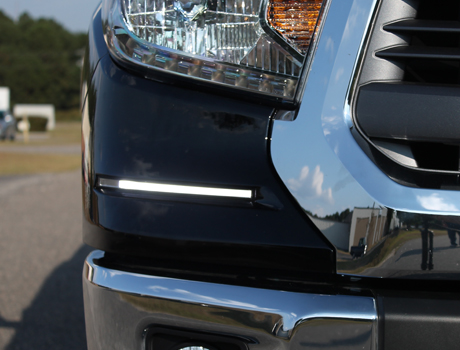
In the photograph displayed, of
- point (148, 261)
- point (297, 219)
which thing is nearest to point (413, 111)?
point (297, 219)

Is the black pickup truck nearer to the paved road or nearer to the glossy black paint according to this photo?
the glossy black paint

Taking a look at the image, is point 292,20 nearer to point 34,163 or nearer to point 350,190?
point 350,190

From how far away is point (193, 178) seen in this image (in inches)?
35.8

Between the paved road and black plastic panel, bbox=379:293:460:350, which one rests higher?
black plastic panel, bbox=379:293:460:350

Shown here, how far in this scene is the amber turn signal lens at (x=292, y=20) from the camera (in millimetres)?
937

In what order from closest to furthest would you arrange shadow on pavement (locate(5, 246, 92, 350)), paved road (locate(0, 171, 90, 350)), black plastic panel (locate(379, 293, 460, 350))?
black plastic panel (locate(379, 293, 460, 350)), shadow on pavement (locate(5, 246, 92, 350)), paved road (locate(0, 171, 90, 350))

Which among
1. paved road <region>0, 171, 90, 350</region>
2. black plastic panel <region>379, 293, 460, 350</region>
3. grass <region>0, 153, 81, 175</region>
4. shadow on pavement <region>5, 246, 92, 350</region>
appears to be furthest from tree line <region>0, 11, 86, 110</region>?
black plastic panel <region>379, 293, 460, 350</region>

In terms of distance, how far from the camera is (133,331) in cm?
89

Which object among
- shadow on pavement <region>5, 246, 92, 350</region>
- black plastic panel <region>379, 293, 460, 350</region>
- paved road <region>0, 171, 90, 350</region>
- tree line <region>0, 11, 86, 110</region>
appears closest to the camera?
black plastic panel <region>379, 293, 460, 350</region>

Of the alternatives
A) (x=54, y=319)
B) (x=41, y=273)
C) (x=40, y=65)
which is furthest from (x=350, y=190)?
(x=40, y=65)

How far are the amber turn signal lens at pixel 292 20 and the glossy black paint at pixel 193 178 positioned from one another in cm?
16

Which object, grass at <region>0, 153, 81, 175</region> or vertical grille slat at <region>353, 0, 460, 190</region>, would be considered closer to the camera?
vertical grille slat at <region>353, 0, 460, 190</region>

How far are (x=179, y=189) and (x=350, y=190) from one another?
1.09 feet

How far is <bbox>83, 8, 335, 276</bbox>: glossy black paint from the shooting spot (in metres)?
0.89
